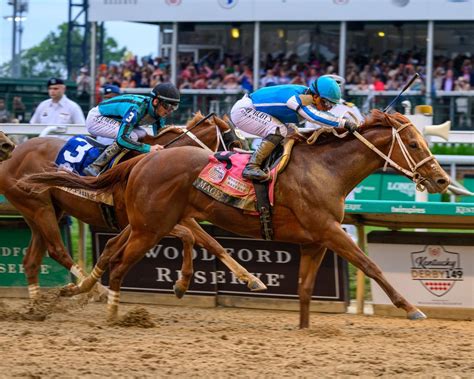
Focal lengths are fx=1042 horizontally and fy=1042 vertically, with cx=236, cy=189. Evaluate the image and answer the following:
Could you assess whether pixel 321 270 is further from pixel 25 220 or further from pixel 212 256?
pixel 25 220

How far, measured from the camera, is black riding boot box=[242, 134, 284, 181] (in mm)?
7621

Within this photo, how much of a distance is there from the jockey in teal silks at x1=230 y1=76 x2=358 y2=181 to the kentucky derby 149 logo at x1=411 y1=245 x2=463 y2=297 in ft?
4.91

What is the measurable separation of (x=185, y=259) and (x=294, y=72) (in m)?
10.8

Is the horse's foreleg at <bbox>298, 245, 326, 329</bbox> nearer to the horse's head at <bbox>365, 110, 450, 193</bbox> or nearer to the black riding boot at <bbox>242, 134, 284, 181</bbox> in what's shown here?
the black riding boot at <bbox>242, 134, 284, 181</bbox>

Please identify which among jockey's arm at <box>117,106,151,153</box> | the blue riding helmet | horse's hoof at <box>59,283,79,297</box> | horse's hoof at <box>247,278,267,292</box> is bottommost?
horse's hoof at <box>59,283,79,297</box>

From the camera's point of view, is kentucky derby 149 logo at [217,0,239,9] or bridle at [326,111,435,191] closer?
bridle at [326,111,435,191]

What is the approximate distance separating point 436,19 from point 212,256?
10834mm

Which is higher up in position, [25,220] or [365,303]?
[25,220]

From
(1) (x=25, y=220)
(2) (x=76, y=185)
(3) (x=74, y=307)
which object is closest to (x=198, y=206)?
(2) (x=76, y=185)

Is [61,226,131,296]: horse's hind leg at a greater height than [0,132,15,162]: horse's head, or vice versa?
[0,132,15,162]: horse's head

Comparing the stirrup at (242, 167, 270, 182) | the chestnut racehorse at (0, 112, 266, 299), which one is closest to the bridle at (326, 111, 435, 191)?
the stirrup at (242, 167, 270, 182)

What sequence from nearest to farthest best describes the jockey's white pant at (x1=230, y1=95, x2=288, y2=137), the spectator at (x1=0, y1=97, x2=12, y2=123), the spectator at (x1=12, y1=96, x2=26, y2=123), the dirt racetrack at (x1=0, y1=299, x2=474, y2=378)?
the dirt racetrack at (x1=0, y1=299, x2=474, y2=378) < the jockey's white pant at (x1=230, y1=95, x2=288, y2=137) < the spectator at (x1=0, y1=97, x2=12, y2=123) < the spectator at (x1=12, y1=96, x2=26, y2=123)

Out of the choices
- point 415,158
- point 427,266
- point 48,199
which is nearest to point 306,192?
point 415,158

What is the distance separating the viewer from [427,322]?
327 inches
